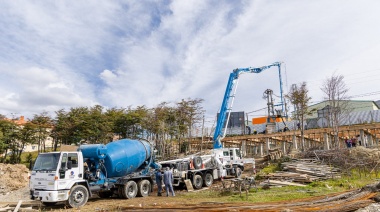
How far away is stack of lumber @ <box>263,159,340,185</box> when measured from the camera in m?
16.2

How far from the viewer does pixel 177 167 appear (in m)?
17.7

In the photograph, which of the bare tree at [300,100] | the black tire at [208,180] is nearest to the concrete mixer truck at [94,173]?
the black tire at [208,180]

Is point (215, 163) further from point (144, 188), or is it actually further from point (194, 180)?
point (144, 188)

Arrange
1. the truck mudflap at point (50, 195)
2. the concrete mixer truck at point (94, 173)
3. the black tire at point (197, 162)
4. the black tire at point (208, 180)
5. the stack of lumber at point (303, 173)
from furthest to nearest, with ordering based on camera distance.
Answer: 1. the black tire at point (208, 180)
2. the black tire at point (197, 162)
3. the stack of lumber at point (303, 173)
4. the concrete mixer truck at point (94, 173)
5. the truck mudflap at point (50, 195)

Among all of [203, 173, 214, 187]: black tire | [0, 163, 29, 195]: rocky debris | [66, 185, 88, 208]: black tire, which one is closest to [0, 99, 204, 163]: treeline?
[0, 163, 29, 195]: rocky debris

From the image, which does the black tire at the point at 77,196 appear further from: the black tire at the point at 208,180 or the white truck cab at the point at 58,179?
the black tire at the point at 208,180

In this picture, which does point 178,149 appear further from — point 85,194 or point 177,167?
point 85,194

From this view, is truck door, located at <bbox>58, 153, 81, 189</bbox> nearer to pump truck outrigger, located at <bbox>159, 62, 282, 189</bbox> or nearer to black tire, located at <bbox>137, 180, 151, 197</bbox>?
black tire, located at <bbox>137, 180, 151, 197</bbox>

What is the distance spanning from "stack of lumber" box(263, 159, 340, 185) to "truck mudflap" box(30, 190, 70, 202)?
10008 mm

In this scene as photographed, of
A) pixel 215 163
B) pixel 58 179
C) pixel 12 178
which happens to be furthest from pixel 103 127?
pixel 58 179

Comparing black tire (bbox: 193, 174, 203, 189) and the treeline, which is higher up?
the treeline

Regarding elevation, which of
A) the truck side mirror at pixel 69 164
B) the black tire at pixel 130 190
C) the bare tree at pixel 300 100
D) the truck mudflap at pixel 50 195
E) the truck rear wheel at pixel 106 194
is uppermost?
the bare tree at pixel 300 100

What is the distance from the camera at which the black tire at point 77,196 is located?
12.0m

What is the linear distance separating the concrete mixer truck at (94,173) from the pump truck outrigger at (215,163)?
1.53m
